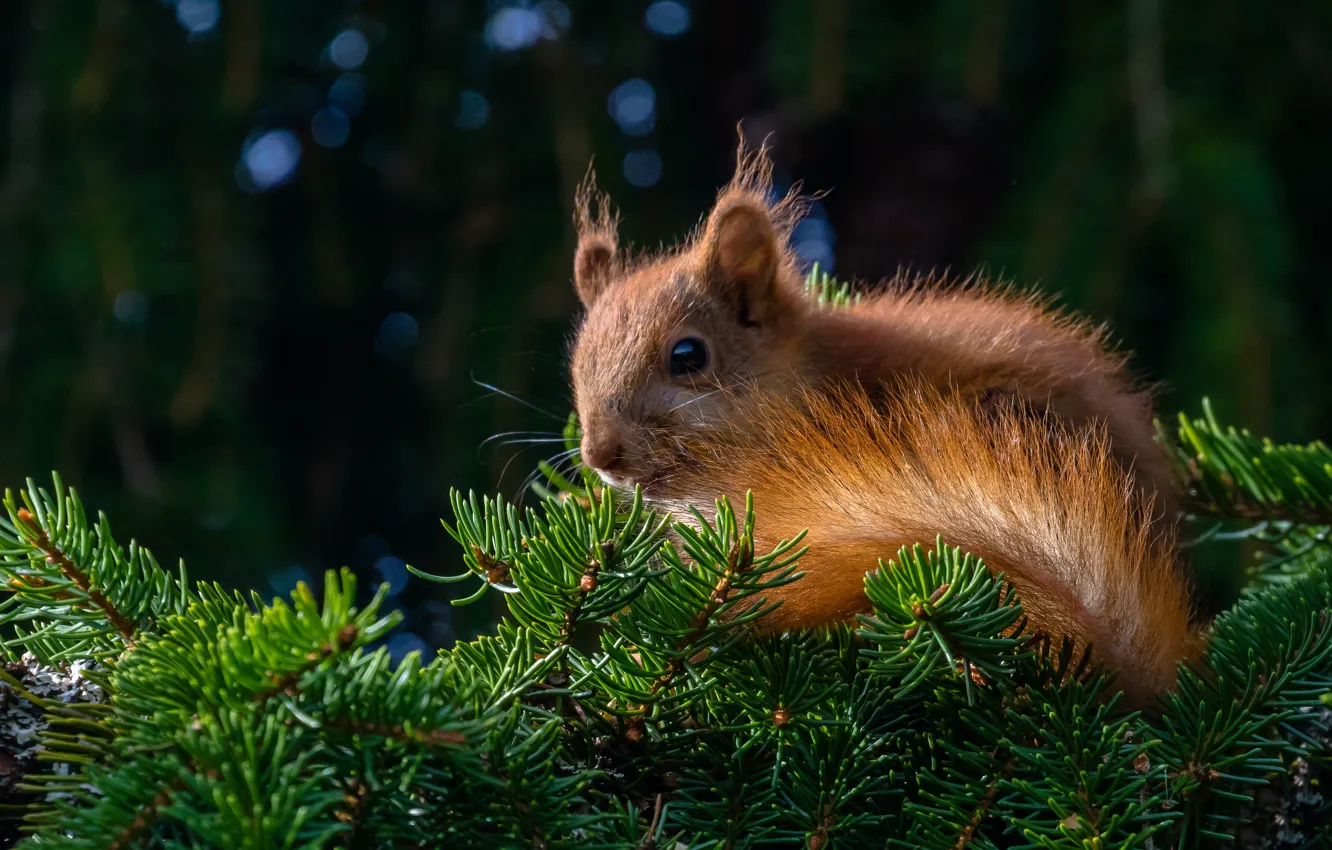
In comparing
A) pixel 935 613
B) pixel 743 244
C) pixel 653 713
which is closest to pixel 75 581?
pixel 653 713

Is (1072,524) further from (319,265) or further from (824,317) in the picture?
(319,265)

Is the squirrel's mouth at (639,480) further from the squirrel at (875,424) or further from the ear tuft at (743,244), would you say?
the ear tuft at (743,244)

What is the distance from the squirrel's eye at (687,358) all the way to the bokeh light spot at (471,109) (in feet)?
2.58

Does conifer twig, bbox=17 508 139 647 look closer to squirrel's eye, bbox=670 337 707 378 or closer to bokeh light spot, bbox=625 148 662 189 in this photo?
squirrel's eye, bbox=670 337 707 378

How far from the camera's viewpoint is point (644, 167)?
1789 millimetres

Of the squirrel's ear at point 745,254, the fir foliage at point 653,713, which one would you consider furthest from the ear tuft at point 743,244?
the fir foliage at point 653,713

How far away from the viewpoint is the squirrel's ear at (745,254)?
3.70 ft

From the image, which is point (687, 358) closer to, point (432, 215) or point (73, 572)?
point (73, 572)

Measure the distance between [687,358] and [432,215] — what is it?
2.68ft

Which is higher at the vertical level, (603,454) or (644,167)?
(644,167)

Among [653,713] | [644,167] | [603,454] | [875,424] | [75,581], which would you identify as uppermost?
[644,167]

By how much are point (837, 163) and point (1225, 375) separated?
927 millimetres

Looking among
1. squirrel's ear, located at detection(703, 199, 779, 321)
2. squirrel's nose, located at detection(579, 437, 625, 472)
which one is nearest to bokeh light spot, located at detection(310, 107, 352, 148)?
squirrel's ear, located at detection(703, 199, 779, 321)

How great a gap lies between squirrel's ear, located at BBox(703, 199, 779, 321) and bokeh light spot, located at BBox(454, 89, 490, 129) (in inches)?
27.6
